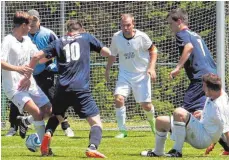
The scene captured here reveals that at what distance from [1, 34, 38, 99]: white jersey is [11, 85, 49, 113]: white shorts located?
82mm

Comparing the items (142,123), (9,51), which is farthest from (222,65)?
(9,51)

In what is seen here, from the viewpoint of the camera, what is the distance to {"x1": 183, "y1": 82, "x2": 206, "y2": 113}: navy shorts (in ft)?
36.9

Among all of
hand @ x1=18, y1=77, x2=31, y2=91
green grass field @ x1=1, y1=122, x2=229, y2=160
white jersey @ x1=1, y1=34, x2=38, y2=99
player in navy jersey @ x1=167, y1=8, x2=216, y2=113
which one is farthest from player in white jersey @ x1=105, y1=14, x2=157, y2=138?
hand @ x1=18, y1=77, x2=31, y2=91

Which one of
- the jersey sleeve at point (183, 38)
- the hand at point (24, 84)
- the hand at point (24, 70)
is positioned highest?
the jersey sleeve at point (183, 38)

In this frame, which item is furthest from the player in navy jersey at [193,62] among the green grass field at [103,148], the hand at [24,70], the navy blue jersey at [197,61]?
the hand at [24,70]

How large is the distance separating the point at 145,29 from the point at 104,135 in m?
4.12

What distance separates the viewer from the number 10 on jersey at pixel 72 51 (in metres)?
10.0

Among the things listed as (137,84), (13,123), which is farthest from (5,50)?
(13,123)

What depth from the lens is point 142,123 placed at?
1712cm

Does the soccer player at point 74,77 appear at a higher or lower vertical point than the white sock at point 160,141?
higher

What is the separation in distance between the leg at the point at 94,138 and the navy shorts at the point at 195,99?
175 cm

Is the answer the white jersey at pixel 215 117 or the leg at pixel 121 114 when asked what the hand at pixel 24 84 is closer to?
the white jersey at pixel 215 117

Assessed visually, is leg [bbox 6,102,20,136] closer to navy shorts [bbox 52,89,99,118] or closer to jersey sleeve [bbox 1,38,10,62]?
jersey sleeve [bbox 1,38,10,62]

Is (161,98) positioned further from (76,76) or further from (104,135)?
(76,76)
